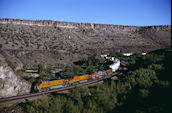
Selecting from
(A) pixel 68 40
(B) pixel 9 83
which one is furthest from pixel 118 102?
(A) pixel 68 40

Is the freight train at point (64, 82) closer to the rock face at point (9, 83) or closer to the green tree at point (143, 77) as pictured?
the rock face at point (9, 83)

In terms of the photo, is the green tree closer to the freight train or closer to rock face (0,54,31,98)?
the freight train

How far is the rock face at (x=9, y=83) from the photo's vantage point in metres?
17.4

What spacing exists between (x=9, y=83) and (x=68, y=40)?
36.3m

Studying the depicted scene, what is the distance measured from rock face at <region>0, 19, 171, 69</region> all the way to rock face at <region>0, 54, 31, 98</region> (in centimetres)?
1459

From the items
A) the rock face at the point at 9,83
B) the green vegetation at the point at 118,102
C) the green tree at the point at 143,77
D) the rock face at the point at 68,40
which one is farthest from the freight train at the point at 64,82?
the rock face at the point at 68,40

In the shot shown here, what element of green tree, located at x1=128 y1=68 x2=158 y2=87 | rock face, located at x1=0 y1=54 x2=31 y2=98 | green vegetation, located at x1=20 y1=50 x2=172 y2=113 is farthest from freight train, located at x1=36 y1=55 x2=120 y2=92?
green tree, located at x1=128 y1=68 x2=158 y2=87

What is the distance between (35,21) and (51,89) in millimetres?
47346

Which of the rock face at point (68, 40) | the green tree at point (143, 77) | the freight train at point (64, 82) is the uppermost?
the rock face at point (68, 40)

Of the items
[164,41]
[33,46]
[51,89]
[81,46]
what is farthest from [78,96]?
[164,41]

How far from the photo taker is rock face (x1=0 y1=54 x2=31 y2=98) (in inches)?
687

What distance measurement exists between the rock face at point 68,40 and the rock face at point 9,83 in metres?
14.6

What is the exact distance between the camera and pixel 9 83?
18.0 metres

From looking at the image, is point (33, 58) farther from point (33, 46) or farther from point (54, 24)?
point (54, 24)
